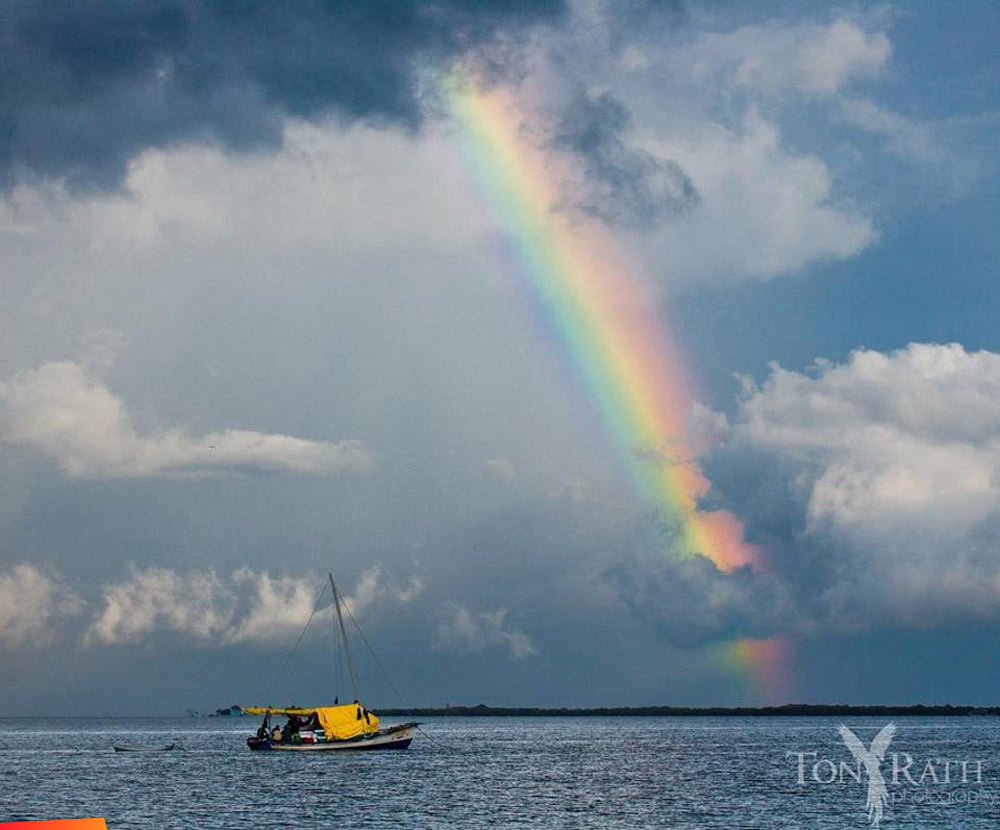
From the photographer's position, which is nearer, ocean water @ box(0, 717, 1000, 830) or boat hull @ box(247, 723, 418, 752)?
ocean water @ box(0, 717, 1000, 830)

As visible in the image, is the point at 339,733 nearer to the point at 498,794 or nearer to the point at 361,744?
the point at 361,744

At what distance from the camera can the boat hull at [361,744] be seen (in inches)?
7303

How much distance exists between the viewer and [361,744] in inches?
7397

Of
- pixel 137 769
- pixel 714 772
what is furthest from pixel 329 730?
pixel 714 772

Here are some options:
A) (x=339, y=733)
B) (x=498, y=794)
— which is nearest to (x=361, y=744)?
(x=339, y=733)

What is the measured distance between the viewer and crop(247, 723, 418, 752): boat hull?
7303 inches

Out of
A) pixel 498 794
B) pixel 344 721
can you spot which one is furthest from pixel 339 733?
pixel 498 794

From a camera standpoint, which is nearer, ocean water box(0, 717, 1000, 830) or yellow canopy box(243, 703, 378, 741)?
ocean water box(0, 717, 1000, 830)

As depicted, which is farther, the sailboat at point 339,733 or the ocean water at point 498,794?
the sailboat at point 339,733

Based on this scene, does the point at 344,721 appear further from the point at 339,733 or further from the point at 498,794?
Answer: the point at 498,794

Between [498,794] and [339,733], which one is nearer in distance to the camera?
[498,794]

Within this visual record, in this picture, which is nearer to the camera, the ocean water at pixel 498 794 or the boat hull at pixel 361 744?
the ocean water at pixel 498 794

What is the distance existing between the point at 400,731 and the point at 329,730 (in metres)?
11.8

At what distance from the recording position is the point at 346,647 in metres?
191
